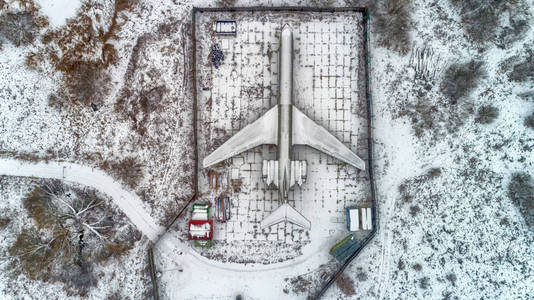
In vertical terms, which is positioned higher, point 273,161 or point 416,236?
point 273,161

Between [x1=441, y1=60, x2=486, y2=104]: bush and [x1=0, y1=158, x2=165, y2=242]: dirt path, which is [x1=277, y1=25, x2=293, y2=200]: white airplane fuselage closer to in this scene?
[x1=0, y1=158, x2=165, y2=242]: dirt path

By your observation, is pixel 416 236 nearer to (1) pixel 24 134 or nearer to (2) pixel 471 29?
(2) pixel 471 29

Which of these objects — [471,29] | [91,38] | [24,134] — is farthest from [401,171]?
[24,134]

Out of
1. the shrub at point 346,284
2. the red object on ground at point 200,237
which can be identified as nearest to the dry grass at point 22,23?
the red object on ground at point 200,237

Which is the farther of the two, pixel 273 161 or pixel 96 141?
pixel 96 141

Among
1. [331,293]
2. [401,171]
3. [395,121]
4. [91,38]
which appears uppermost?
[91,38]

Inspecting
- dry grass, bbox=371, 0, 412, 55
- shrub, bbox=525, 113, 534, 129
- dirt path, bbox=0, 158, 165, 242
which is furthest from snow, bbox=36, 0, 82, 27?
shrub, bbox=525, 113, 534, 129

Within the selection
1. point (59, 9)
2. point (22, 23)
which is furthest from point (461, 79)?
point (22, 23)

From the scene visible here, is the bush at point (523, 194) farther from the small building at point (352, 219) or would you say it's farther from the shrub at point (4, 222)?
the shrub at point (4, 222)
